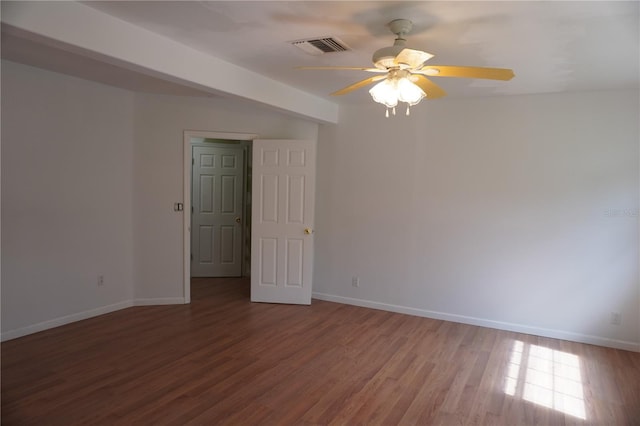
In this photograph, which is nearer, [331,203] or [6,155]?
[6,155]

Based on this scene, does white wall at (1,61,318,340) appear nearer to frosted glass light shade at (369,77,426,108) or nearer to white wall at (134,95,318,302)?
white wall at (134,95,318,302)

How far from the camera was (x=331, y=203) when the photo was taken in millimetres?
5379

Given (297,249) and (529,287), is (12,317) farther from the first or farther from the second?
(529,287)

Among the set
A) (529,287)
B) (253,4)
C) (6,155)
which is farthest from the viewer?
(529,287)

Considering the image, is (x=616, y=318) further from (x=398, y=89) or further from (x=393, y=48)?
(x=393, y=48)

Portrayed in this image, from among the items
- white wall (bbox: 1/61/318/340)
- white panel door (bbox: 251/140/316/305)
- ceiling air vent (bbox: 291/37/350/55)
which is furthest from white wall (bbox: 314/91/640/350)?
ceiling air vent (bbox: 291/37/350/55)

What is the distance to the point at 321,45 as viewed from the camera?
2887 millimetres

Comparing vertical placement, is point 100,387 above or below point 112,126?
below

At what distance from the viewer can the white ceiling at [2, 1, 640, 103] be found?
90.6 inches

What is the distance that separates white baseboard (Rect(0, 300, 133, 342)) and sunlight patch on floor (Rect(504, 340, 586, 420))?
4059 millimetres

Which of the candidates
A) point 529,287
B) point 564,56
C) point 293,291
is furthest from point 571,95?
point 293,291

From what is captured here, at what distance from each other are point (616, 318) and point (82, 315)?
17.6 ft

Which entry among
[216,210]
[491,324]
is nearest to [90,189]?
[216,210]

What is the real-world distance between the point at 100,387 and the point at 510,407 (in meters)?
2.91
